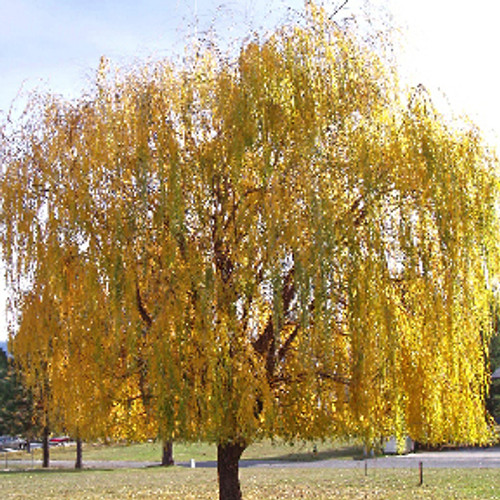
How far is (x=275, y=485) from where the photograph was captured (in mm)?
22438

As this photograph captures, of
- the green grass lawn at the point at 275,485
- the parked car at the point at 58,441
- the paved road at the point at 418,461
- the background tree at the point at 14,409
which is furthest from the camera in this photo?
the parked car at the point at 58,441

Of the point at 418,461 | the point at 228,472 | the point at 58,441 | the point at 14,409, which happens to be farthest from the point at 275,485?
the point at 58,441

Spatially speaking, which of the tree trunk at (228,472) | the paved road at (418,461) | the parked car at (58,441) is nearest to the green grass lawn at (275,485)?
the paved road at (418,461)

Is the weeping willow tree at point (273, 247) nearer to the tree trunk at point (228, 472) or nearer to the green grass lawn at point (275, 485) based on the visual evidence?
the tree trunk at point (228, 472)

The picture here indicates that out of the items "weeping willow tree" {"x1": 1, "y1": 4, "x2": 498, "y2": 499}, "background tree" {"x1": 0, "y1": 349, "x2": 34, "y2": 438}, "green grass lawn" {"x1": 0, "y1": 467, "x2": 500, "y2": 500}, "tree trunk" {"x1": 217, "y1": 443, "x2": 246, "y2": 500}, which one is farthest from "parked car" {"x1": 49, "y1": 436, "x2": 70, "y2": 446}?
"weeping willow tree" {"x1": 1, "y1": 4, "x2": 498, "y2": 499}

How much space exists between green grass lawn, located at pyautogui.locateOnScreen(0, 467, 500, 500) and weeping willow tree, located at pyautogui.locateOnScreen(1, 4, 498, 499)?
9.46 metres

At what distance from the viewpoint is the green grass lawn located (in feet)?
63.9

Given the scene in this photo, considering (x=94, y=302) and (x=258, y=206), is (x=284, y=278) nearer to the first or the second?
(x=258, y=206)

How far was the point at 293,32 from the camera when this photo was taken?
11.0 meters

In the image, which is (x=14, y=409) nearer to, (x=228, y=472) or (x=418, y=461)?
(x=418, y=461)

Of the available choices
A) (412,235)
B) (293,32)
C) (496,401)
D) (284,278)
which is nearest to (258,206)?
(284,278)

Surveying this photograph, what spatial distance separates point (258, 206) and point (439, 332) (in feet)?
10.3

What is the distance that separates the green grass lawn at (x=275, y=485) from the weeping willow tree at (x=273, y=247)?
9463 millimetres

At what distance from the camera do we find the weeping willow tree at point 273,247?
969 cm
